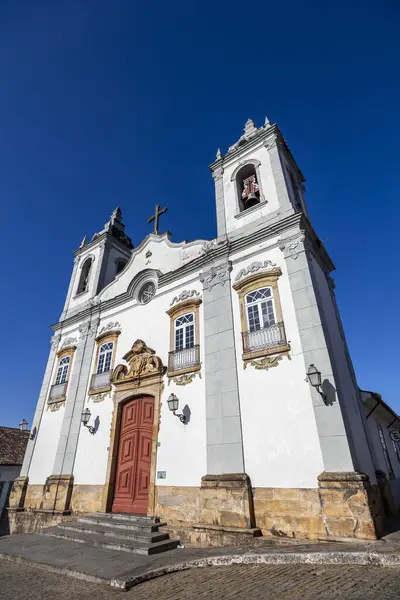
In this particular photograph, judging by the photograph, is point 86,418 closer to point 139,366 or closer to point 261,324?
point 139,366

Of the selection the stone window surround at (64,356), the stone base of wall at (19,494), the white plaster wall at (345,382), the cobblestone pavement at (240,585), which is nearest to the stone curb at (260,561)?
the cobblestone pavement at (240,585)

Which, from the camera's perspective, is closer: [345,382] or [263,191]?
[345,382]

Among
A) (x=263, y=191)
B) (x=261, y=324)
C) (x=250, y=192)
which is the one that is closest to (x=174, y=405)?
(x=261, y=324)

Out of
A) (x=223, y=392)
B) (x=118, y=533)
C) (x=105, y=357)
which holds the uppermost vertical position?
(x=105, y=357)

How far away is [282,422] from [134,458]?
5355 mm

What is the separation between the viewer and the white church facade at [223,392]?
6.94m

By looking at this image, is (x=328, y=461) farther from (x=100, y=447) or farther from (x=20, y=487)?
(x=20, y=487)

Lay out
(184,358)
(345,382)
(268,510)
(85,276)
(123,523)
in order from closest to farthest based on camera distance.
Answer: (268,510), (345,382), (123,523), (184,358), (85,276)

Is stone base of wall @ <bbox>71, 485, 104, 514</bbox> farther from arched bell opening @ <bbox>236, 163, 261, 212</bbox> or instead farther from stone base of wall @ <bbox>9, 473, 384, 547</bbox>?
arched bell opening @ <bbox>236, 163, 261, 212</bbox>

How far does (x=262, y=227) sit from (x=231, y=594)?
9.02 m

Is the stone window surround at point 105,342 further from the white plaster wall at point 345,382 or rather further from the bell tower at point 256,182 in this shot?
the white plaster wall at point 345,382

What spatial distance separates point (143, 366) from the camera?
11.2 meters

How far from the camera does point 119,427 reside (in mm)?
11086

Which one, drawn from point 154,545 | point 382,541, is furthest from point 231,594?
point 154,545
